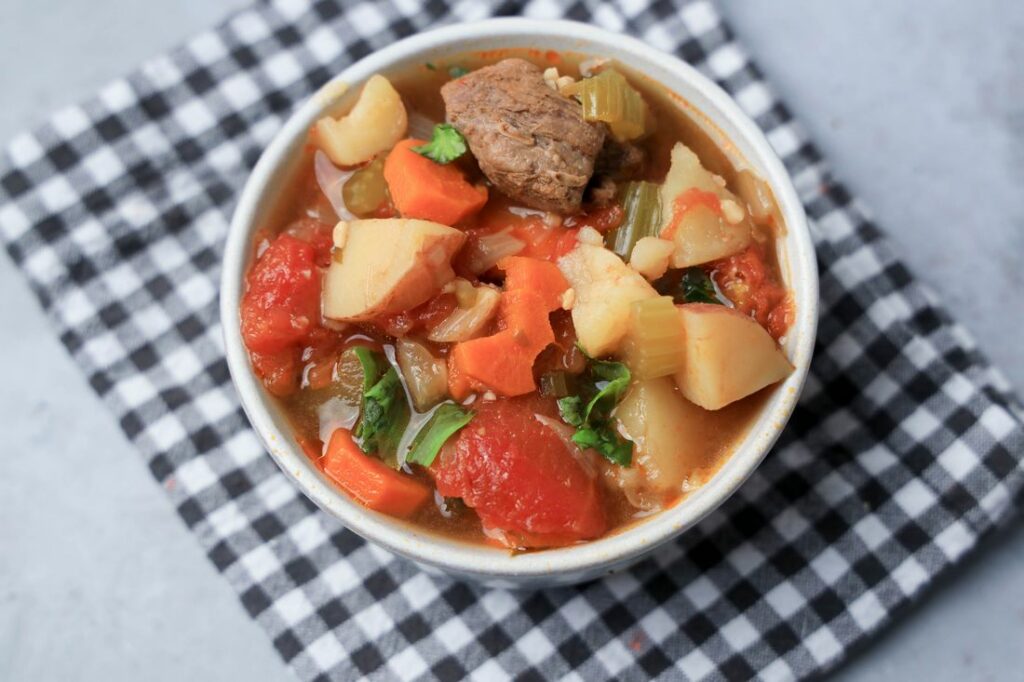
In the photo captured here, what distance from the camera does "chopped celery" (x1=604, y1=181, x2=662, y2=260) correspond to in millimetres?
2252

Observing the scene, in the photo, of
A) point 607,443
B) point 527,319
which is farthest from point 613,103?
point 607,443

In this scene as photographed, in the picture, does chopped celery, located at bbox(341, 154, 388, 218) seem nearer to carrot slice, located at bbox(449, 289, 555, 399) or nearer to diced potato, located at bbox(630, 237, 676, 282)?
carrot slice, located at bbox(449, 289, 555, 399)

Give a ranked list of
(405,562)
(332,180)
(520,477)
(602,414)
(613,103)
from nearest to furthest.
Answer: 1. (520,477)
2. (602,414)
3. (613,103)
4. (332,180)
5. (405,562)

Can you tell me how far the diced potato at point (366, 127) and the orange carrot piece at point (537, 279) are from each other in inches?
17.9

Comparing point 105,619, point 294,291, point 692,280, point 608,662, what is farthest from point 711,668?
point 105,619

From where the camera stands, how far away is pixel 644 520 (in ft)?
7.18

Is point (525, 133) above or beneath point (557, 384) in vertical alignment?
above

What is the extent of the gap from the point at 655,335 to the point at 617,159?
18.9 inches

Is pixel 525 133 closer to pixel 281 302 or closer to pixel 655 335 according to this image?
pixel 655 335

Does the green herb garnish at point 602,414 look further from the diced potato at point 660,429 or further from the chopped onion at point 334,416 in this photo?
the chopped onion at point 334,416

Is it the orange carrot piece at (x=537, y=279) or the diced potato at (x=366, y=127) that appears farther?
the diced potato at (x=366, y=127)

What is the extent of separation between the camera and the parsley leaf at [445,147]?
226cm

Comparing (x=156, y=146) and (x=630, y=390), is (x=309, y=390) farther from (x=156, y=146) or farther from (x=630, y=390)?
(x=156, y=146)

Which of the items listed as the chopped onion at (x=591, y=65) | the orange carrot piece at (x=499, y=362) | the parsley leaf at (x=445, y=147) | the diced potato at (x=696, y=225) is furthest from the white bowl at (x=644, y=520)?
the orange carrot piece at (x=499, y=362)
